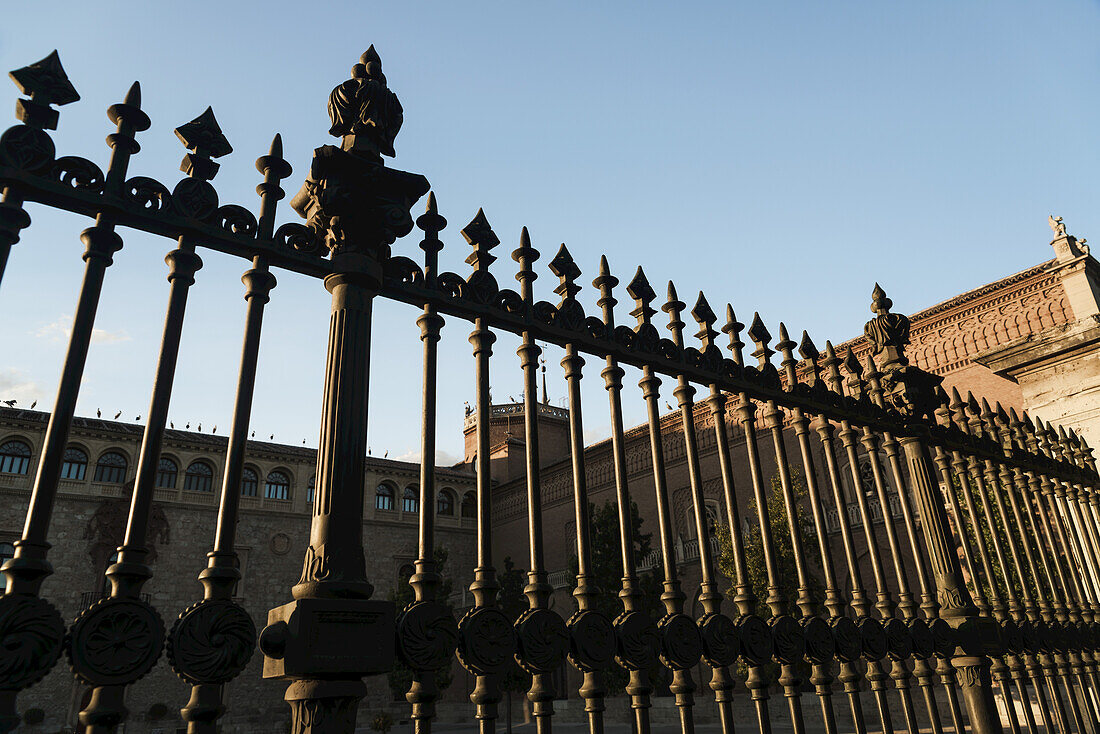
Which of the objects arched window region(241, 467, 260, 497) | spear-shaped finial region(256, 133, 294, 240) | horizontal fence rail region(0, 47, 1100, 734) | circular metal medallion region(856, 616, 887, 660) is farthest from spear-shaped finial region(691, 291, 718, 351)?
arched window region(241, 467, 260, 497)

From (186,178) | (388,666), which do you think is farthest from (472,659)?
(186,178)

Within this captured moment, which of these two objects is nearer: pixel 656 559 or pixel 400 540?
pixel 656 559

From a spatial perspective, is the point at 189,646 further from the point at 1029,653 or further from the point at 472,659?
the point at 1029,653

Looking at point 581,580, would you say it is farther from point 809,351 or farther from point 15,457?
point 15,457

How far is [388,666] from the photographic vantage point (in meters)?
2.17

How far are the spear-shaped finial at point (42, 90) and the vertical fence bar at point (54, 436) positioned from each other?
0.01 m

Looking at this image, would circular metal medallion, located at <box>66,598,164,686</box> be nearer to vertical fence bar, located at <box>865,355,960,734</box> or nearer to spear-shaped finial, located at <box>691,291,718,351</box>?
spear-shaped finial, located at <box>691,291,718,351</box>

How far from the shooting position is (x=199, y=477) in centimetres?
2472

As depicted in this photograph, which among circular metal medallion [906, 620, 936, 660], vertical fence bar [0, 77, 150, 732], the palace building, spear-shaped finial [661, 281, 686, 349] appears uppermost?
the palace building

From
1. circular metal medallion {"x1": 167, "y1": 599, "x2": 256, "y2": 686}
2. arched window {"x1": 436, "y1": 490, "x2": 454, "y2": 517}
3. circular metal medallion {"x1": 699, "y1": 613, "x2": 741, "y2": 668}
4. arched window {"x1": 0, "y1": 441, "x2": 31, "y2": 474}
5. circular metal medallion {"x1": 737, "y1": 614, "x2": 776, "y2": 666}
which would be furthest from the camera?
arched window {"x1": 436, "y1": 490, "x2": 454, "y2": 517}

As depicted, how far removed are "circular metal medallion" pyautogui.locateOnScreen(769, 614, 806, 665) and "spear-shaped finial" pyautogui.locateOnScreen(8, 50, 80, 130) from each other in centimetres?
338

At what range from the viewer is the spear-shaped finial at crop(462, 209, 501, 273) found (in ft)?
9.91

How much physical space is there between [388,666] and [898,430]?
3.64 meters

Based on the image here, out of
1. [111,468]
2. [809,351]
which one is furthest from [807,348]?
[111,468]
